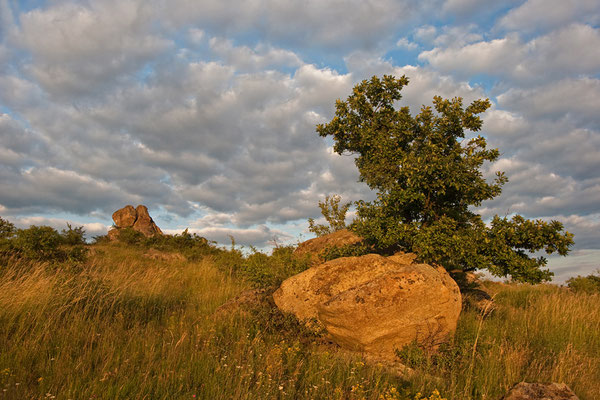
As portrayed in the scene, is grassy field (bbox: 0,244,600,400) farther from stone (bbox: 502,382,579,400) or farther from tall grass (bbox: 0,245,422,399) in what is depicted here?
stone (bbox: 502,382,579,400)

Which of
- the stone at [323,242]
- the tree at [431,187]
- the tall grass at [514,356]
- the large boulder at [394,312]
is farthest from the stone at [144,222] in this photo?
the tall grass at [514,356]

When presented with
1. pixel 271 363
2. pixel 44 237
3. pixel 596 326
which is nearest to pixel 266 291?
pixel 271 363

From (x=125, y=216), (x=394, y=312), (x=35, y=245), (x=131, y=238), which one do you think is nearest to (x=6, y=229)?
(x=35, y=245)

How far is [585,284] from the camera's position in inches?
749

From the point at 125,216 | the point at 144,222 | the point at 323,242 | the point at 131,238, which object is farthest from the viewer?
the point at 144,222

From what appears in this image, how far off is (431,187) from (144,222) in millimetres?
38562

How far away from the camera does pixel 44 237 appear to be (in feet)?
44.3

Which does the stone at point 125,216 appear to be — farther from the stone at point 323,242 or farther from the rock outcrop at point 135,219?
the stone at point 323,242

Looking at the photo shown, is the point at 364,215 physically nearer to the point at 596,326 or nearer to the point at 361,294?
the point at 361,294

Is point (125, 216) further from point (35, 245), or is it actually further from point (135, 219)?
point (35, 245)

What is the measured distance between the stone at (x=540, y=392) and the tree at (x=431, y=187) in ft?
12.7

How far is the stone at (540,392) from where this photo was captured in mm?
4574

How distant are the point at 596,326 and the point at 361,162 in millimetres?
8189

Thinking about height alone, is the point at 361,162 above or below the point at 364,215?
above
